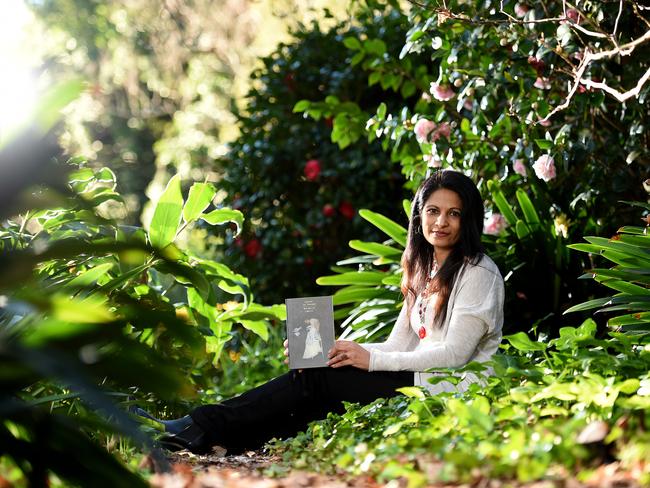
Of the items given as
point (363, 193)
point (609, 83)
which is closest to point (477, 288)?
point (609, 83)

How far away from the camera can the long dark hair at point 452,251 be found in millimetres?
3609

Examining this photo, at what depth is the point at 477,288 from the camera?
351cm

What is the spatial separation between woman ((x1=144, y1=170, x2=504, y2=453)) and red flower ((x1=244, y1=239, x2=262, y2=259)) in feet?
9.12

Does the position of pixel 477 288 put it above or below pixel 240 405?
above

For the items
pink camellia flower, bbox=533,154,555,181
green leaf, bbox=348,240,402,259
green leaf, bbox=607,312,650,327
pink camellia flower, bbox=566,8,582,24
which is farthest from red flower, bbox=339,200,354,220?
green leaf, bbox=607,312,650,327

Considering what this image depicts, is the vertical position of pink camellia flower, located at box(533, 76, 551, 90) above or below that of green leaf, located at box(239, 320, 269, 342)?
above

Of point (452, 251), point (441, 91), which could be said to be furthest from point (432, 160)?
point (452, 251)

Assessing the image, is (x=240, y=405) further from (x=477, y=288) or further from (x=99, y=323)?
(x=99, y=323)

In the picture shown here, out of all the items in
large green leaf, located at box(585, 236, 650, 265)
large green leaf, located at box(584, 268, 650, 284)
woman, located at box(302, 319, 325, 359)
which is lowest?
woman, located at box(302, 319, 325, 359)

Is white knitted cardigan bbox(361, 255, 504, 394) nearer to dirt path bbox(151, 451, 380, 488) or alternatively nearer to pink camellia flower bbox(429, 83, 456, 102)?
dirt path bbox(151, 451, 380, 488)

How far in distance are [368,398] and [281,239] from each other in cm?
294

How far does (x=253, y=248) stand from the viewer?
6488mm

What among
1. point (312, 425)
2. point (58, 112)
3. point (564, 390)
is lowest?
point (312, 425)

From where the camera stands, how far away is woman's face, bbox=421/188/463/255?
368 centimetres
